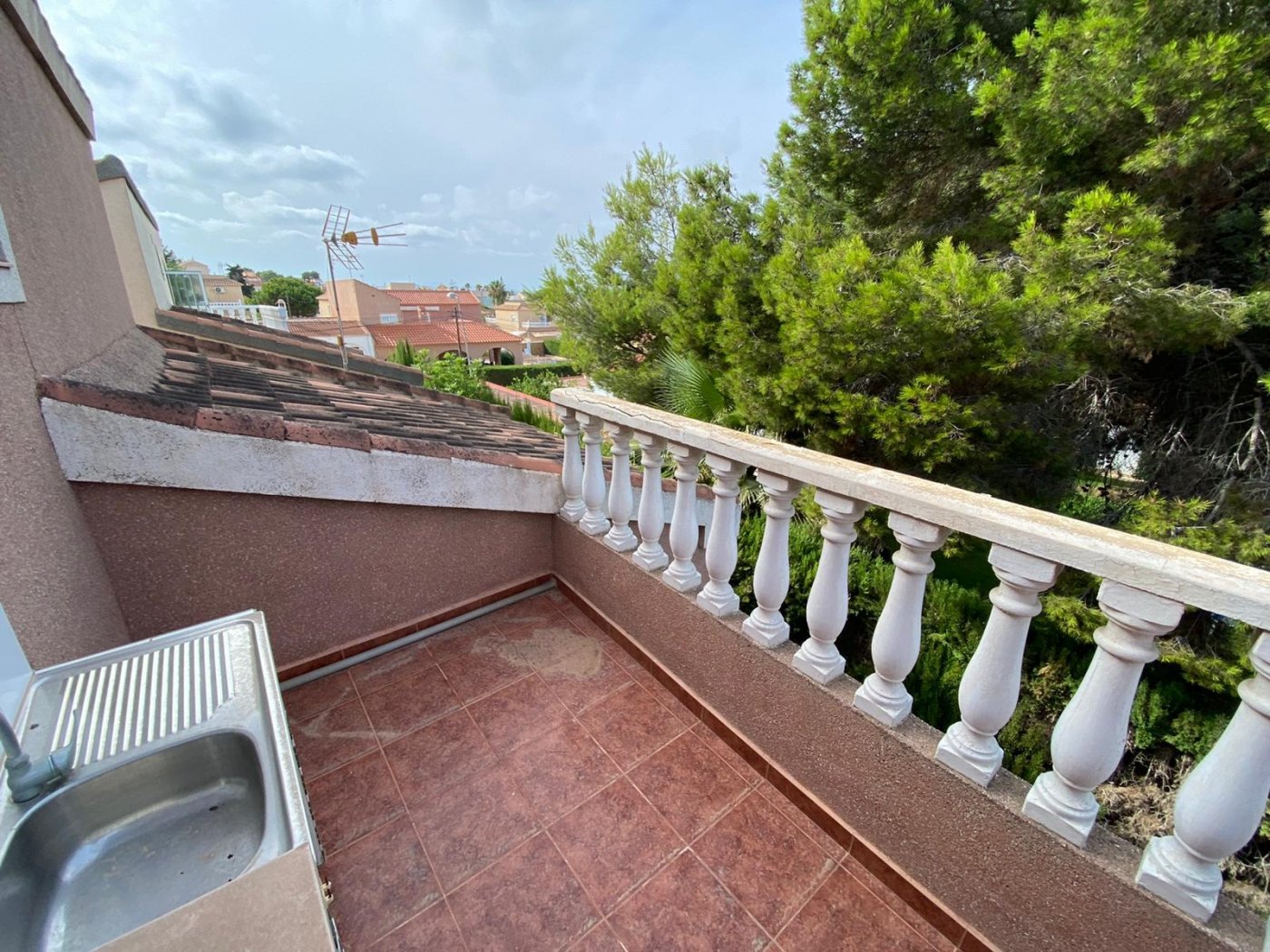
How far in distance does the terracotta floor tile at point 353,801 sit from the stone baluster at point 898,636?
1.71 m

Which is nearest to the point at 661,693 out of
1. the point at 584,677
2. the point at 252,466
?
the point at 584,677

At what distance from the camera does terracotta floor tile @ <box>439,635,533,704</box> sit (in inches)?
92.1

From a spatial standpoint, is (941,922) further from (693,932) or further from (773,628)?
Answer: (773,628)

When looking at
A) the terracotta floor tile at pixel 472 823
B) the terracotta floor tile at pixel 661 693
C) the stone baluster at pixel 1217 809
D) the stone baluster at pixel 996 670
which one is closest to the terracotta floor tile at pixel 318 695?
the terracotta floor tile at pixel 472 823

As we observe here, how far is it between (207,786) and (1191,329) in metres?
5.90

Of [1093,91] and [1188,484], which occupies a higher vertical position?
[1093,91]

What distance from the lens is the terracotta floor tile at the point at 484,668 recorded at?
92.1 inches

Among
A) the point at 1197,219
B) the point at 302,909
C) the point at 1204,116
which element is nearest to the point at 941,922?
the point at 302,909

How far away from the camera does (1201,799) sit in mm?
1027

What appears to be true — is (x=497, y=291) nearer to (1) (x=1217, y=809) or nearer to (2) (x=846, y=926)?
(2) (x=846, y=926)

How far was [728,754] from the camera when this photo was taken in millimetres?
2031

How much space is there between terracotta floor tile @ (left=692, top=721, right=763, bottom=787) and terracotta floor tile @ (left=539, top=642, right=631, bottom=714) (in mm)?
421

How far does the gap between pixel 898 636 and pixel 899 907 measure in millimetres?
863

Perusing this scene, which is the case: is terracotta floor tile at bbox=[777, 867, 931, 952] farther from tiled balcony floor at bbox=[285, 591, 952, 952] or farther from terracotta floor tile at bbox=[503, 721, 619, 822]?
terracotta floor tile at bbox=[503, 721, 619, 822]
